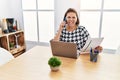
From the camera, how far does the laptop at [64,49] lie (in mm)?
1458

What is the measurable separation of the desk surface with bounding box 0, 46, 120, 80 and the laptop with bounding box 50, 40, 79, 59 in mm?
55

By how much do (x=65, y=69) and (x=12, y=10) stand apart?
8.31 feet

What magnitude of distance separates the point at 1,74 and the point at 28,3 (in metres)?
2.29

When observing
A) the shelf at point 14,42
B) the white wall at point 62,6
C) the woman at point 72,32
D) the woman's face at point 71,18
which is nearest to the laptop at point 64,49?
the woman at point 72,32

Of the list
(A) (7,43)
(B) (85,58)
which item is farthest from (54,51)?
(A) (7,43)

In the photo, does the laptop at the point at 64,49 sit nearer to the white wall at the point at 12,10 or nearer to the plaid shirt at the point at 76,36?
the plaid shirt at the point at 76,36

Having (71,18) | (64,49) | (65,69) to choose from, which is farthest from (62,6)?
(65,69)

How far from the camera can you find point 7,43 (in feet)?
9.29

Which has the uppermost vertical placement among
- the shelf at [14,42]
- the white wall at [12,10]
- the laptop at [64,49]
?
the white wall at [12,10]

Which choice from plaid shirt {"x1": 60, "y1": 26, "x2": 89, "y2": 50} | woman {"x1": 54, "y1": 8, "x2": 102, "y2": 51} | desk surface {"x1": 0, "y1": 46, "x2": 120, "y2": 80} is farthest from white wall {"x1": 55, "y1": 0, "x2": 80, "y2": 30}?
desk surface {"x1": 0, "y1": 46, "x2": 120, "y2": 80}

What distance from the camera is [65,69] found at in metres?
1.32

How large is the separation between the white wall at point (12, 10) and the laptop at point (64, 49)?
2.04 meters

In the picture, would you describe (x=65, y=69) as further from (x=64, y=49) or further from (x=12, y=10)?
(x=12, y=10)

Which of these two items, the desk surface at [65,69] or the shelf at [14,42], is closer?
the desk surface at [65,69]
